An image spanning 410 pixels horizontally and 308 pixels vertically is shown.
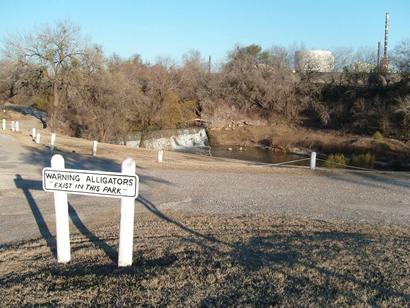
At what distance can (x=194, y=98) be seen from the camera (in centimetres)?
5153

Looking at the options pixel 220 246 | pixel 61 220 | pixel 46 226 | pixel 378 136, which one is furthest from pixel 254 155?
pixel 61 220

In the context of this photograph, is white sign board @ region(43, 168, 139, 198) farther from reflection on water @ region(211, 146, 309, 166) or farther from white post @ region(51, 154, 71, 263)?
reflection on water @ region(211, 146, 309, 166)

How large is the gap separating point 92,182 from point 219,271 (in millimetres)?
1725

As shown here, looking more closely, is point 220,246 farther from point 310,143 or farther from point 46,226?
point 310,143

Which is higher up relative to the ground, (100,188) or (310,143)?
(100,188)

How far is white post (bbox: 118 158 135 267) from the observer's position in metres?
4.80

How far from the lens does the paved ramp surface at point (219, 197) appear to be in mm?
9203

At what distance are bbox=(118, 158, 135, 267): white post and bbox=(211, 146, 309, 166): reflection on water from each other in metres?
30.2

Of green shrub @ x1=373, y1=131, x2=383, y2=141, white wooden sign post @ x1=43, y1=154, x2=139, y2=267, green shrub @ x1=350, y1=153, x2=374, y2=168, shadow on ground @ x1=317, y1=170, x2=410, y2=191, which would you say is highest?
green shrub @ x1=373, y1=131, x2=383, y2=141

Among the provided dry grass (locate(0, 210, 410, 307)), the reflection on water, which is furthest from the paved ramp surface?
the reflection on water

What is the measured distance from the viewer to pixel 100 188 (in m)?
4.90

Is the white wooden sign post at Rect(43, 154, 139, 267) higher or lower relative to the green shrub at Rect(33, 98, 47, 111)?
lower

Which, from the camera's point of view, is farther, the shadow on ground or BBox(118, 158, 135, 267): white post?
the shadow on ground

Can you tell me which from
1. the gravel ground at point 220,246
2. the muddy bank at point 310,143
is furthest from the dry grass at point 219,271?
the muddy bank at point 310,143
